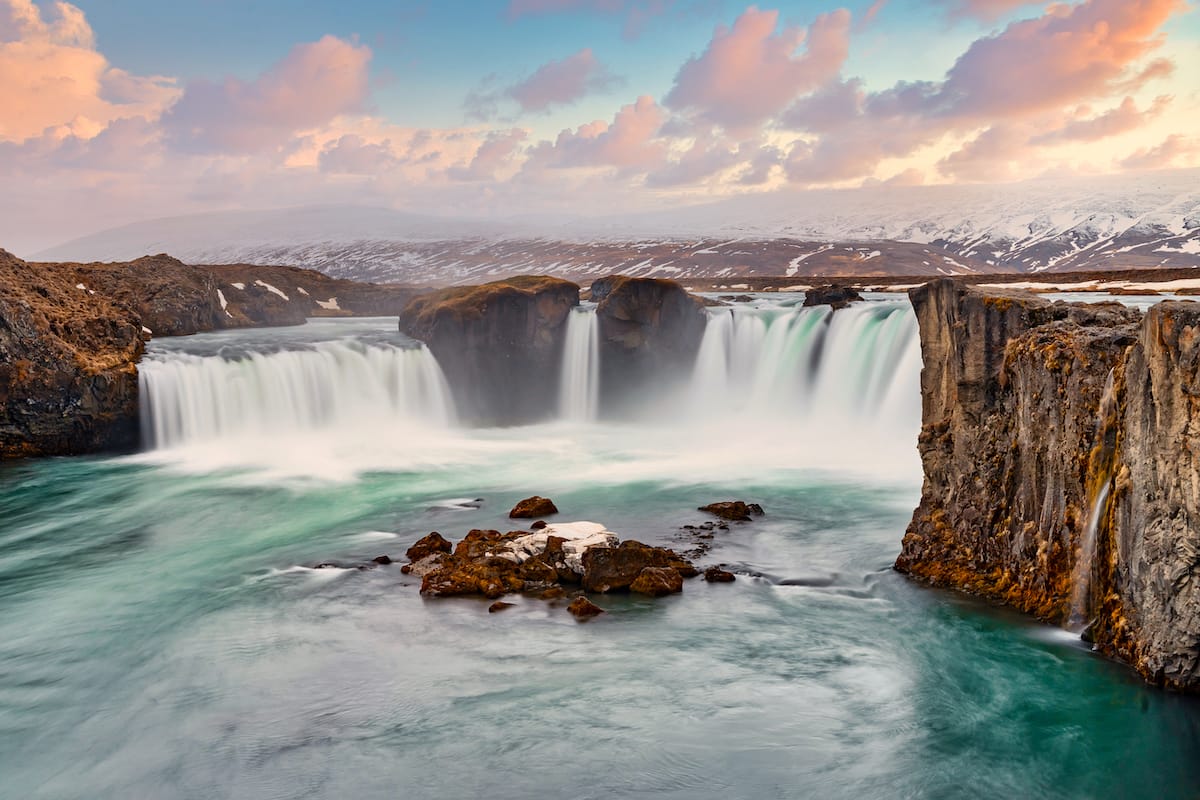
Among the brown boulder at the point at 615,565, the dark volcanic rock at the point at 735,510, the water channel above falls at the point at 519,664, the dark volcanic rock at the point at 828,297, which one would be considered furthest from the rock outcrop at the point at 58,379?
the dark volcanic rock at the point at 828,297

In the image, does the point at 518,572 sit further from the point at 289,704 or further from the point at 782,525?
the point at 782,525

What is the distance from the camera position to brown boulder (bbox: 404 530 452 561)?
18953 millimetres

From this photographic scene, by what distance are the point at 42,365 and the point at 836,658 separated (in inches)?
1263

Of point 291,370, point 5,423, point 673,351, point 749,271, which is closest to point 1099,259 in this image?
point 749,271

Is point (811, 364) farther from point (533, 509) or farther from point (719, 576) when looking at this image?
point (719, 576)

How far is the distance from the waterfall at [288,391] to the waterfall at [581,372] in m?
5.97

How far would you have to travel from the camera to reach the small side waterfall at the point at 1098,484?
491 inches

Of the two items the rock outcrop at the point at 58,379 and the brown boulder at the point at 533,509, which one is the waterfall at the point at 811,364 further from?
the rock outcrop at the point at 58,379

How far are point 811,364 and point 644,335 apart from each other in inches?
333

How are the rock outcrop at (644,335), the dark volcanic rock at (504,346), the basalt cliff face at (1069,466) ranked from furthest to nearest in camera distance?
the dark volcanic rock at (504,346), the rock outcrop at (644,335), the basalt cliff face at (1069,466)

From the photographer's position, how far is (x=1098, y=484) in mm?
12664

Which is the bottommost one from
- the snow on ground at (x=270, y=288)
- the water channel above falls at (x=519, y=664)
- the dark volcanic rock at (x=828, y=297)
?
the water channel above falls at (x=519, y=664)

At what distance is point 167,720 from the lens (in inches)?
494

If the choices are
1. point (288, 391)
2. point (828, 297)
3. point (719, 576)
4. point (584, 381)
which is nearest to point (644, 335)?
point (584, 381)
